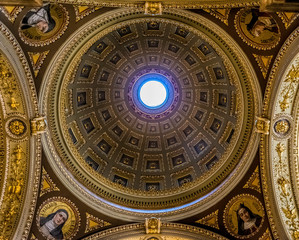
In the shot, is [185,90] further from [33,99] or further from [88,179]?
[33,99]

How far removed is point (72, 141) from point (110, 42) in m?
A: 5.40

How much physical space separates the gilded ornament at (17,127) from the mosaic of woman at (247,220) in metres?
10.1

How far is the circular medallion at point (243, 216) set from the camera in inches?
582

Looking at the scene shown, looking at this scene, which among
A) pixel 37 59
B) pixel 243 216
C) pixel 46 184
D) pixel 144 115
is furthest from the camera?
pixel 144 115

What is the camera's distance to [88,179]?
16.3 m

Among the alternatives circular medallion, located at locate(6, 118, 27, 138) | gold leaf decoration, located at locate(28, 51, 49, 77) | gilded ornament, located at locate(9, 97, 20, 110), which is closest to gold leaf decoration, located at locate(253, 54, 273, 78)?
gold leaf decoration, located at locate(28, 51, 49, 77)

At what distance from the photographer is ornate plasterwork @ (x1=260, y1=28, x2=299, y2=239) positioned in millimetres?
13273

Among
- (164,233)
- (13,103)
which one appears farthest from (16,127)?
(164,233)

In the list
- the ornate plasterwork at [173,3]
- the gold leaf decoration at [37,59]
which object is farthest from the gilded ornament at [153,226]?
the ornate plasterwork at [173,3]

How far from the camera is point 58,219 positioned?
14961 mm

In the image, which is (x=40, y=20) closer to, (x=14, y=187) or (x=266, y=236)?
(x=14, y=187)

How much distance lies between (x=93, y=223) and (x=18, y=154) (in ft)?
15.0

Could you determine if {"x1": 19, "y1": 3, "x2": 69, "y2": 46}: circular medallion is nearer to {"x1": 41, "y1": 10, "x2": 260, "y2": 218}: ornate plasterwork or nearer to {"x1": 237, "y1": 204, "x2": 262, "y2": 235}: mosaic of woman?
{"x1": 41, "y1": 10, "x2": 260, "y2": 218}: ornate plasterwork

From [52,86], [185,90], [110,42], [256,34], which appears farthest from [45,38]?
[185,90]
